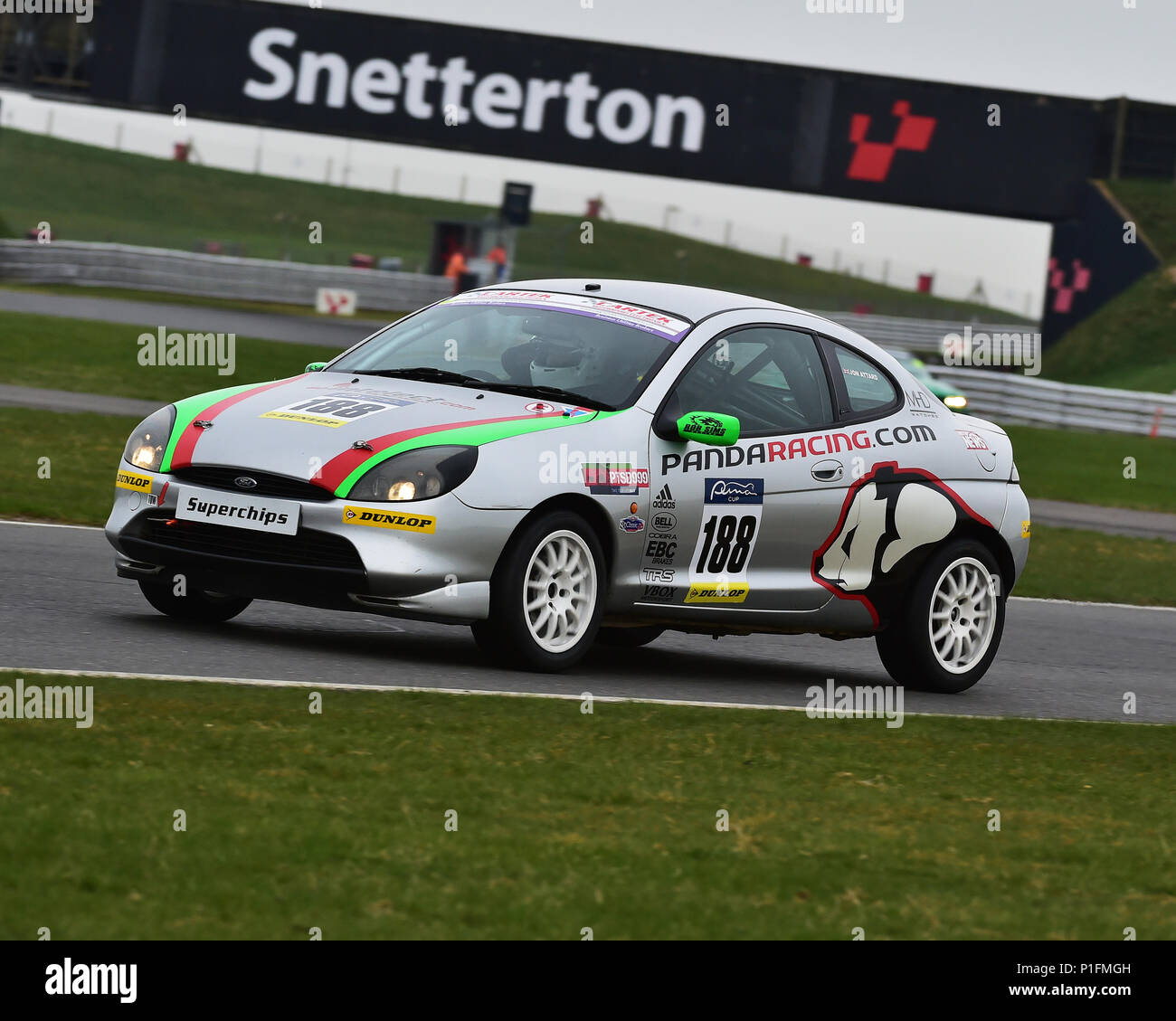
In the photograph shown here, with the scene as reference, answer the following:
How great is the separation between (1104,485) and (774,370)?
16685mm

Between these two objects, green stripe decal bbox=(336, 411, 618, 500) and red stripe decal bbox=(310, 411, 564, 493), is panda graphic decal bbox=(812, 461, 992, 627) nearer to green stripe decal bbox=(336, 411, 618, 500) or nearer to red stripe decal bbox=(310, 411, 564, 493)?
green stripe decal bbox=(336, 411, 618, 500)

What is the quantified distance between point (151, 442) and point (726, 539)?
251 centimetres

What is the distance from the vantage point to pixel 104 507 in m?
13.9

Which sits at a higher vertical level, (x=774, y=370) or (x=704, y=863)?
(x=774, y=370)

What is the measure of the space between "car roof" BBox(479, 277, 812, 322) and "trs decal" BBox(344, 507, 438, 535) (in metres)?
1.77

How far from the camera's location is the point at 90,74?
1591 inches

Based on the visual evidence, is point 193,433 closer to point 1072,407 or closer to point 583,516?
point 583,516

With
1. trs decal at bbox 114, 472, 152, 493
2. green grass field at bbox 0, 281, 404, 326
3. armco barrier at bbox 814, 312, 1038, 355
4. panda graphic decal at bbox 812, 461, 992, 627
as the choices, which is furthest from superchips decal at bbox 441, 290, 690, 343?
armco barrier at bbox 814, 312, 1038, 355

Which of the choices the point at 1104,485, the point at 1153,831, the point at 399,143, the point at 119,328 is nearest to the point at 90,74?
the point at 399,143

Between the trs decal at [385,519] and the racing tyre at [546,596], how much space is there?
387 millimetres

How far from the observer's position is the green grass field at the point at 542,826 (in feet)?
15.5

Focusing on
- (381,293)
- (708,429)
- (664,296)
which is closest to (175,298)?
(381,293)

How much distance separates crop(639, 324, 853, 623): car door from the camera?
28.7 feet
